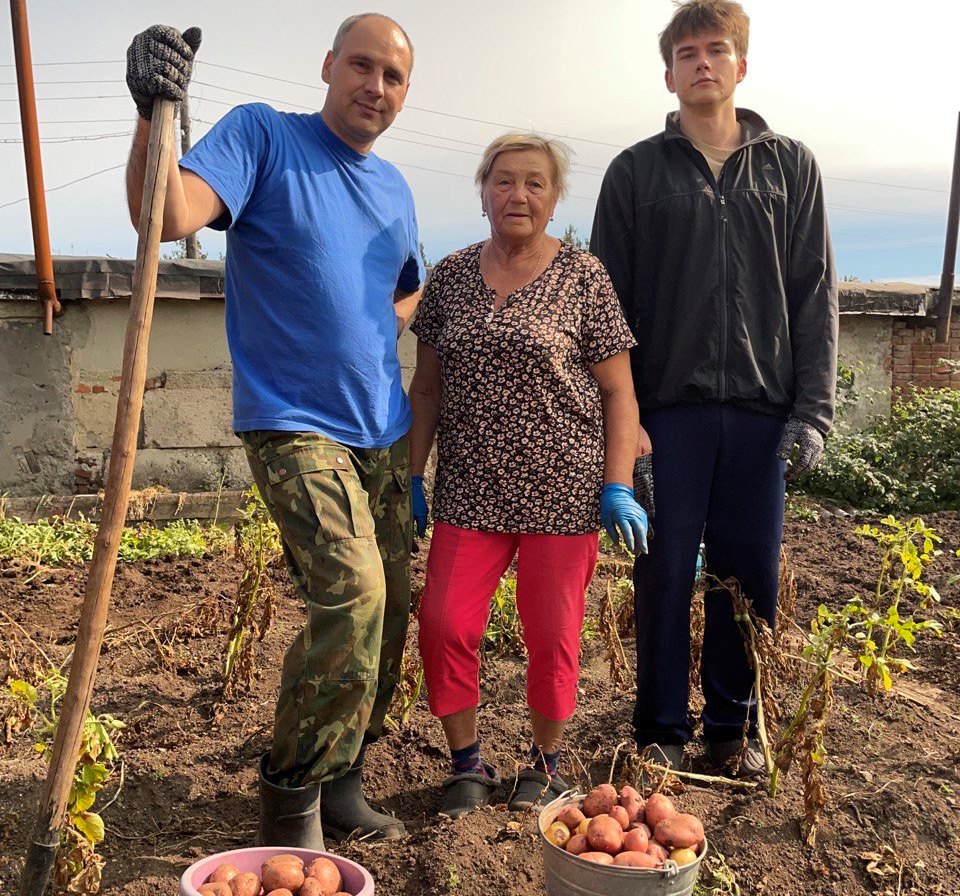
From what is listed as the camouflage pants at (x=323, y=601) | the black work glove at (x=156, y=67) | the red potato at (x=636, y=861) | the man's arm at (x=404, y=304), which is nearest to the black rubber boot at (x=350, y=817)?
the camouflage pants at (x=323, y=601)

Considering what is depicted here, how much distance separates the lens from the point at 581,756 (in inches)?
133

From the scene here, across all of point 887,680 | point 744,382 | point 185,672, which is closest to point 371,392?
point 744,382

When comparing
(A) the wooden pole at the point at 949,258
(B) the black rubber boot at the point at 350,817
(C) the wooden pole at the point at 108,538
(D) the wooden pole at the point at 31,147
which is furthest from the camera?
(A) the wooden pole at the point at 949,258

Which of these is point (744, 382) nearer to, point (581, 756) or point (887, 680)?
point (887, 680)

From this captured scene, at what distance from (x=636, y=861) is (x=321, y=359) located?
141 centimetres

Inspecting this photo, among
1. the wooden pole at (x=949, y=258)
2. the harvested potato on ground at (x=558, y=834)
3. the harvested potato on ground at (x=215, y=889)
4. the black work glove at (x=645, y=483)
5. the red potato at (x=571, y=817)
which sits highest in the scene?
the wooden pole at (x=949, y=258)

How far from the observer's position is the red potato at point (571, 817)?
7.82ft

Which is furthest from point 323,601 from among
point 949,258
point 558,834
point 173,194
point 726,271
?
point 949,258

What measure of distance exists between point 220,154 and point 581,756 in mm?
2162

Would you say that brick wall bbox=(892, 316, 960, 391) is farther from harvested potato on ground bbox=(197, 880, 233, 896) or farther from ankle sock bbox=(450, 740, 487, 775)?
harvested potato on ground bbox=(197, 880, 233, 896)

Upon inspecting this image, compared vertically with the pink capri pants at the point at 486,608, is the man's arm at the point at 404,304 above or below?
above

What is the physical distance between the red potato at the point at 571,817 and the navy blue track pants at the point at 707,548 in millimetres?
808

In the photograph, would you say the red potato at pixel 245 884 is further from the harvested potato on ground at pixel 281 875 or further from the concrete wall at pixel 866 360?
the concrete wall at pixel 866 360

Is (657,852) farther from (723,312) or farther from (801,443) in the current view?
(723,312)
